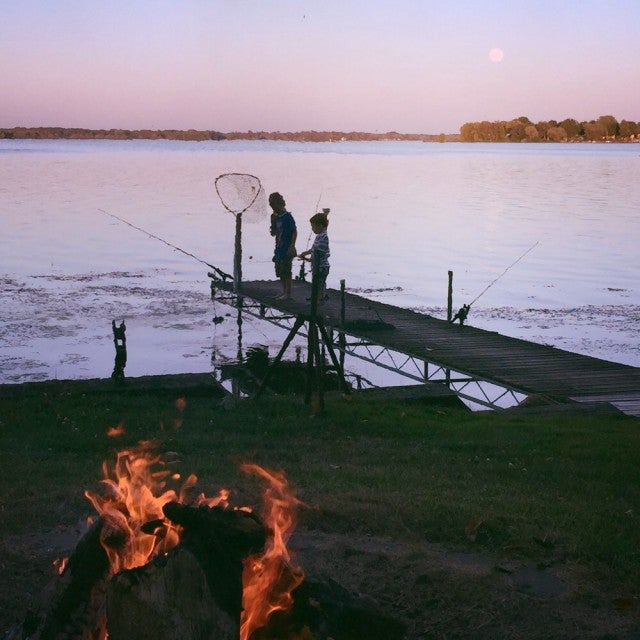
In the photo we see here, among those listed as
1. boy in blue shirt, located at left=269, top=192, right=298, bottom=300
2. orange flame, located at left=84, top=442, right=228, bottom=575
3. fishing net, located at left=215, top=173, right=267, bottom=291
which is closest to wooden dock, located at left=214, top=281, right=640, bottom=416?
boy in blue shirt, located at left=269, top=192, right=298, bottom=300

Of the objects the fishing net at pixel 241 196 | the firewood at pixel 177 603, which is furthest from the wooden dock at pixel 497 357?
the firewood at pixel 177 603

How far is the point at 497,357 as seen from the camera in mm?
15492

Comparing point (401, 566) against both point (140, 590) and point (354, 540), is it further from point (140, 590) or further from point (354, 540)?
point (140, 590)

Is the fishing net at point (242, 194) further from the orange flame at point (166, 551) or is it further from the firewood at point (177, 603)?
the firewood at point (177, 603)

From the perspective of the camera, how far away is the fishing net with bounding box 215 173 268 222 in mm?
21750

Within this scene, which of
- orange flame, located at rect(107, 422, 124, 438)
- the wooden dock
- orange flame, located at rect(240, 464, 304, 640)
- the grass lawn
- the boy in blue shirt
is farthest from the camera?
the boy in blue shirt

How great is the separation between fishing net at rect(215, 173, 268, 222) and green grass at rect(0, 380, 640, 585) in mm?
9314

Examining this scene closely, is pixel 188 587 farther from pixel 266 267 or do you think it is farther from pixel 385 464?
pixel 266 267

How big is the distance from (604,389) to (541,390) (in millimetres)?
979

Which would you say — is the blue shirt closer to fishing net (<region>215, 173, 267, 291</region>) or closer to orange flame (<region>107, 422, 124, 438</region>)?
fishing net (<region>215, 173, 267, 291</region>)

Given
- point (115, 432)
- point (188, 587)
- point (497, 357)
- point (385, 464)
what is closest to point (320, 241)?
point (497, 357)

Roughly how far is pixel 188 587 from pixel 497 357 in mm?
11480

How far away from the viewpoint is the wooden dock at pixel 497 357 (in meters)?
13.5

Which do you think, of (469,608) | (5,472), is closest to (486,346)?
(5,472)
